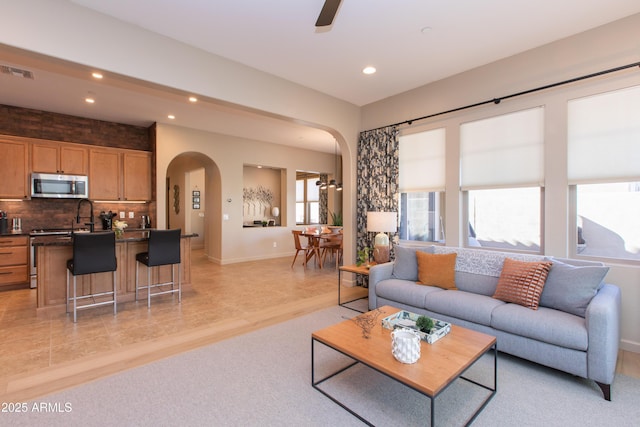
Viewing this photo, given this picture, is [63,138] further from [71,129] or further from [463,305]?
[463,305]

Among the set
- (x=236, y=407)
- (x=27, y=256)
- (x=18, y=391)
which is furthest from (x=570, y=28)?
(x=27, y=256)

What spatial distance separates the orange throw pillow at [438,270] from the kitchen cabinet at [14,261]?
6.30m

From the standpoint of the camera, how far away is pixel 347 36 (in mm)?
3178

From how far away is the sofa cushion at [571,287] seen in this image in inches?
100.0

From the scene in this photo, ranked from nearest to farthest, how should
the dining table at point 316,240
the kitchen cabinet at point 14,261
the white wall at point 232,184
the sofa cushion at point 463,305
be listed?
the sofa cushion at point 463,305 < the kitchen cabinet at point 14,261 < the white wall at point 232,184 < the dining table at point 316,240

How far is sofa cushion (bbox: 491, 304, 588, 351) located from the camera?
231 cm

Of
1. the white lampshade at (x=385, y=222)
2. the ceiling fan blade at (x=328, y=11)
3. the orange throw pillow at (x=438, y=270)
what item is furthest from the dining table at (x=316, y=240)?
the ceiling fan blade at (x=328, y=11)

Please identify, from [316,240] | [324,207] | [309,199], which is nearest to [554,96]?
[316,240]

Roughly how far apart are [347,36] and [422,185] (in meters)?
2.30

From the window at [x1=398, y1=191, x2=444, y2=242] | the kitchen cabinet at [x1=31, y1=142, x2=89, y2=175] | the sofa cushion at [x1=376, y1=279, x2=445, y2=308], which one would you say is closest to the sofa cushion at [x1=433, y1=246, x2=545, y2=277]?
the sofa cushion at [x1=376, y1=279, x2=445, y2=308]

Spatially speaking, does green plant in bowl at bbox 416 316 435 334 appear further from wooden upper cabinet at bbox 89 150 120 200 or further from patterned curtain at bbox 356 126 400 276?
wooden upper cabinet at bbox 89 150 120 200

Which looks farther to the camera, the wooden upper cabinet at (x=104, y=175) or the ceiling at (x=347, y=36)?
the wooden upper cabinet at (x=104, y=175)

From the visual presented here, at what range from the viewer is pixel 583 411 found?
204 centimetres

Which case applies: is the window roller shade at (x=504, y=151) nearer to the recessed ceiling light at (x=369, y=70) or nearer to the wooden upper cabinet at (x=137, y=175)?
the recessed ceiling light at (x=369, y=70)
